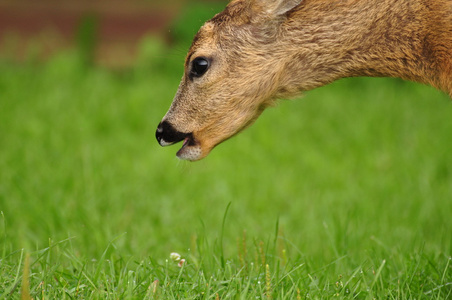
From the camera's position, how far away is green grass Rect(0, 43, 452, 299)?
11.1ft

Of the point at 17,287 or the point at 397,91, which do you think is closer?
the point at 17,287

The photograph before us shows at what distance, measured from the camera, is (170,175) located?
21.5 ft

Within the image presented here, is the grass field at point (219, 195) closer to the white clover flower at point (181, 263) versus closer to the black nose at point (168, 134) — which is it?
the white clover flower at point (181, 263)

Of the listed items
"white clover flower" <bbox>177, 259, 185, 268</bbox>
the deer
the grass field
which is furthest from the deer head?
"white clover flower" <bbox>177, 259, 185, 268</bbox>

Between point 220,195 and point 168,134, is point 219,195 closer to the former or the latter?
point 220,195

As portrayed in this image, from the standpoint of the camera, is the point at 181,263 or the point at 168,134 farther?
the point at 168,134

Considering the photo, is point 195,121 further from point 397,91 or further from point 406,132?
point 397,91

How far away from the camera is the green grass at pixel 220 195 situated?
338 centimetres

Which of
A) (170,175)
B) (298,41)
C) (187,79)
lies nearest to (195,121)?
(187,79)

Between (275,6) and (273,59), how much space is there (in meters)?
0.29

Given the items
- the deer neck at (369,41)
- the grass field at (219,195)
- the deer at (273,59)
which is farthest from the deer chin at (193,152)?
the deer neck at (369,41)

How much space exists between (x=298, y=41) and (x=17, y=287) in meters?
1.94

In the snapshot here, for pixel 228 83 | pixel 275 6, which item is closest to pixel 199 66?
pixel 228 83

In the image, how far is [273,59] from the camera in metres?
3.89
